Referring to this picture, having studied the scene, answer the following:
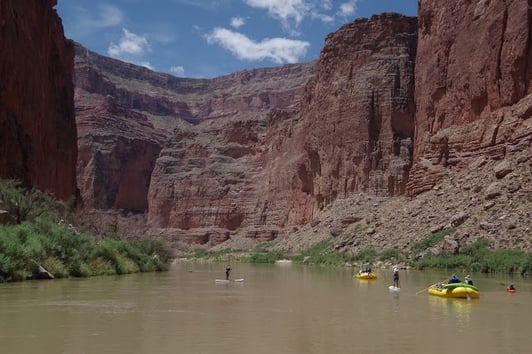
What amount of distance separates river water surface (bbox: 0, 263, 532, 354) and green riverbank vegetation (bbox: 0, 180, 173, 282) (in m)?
1.43

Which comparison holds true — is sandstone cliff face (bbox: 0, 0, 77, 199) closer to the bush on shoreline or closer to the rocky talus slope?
the rocky talus slope

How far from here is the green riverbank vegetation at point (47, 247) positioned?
26.2 metres

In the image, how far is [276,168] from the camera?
102m

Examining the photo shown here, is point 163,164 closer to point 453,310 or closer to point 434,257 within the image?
point 434,257

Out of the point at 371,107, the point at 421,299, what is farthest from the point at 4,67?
the point at 371,107

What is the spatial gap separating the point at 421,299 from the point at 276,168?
79.4 meters

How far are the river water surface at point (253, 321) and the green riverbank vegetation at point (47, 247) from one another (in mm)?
1434

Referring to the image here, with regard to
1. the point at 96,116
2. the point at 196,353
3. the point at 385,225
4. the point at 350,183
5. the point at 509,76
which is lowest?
the point at 196,353

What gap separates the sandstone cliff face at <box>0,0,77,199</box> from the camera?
1647 inches

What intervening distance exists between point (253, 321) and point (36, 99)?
37451 millimetres

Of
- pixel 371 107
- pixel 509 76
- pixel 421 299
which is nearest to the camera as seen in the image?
pixel 421 299

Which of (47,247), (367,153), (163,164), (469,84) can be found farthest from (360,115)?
(163,164)

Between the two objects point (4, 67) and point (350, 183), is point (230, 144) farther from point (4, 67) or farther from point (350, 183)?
point (4, 67)

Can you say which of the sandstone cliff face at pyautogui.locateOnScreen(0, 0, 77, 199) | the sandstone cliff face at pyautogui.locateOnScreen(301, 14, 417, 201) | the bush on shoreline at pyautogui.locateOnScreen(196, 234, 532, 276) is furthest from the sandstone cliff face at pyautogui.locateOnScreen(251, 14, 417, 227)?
the sandstone cliff face at pyautogui.locateOnScreen(0, 0, 77, 199)
